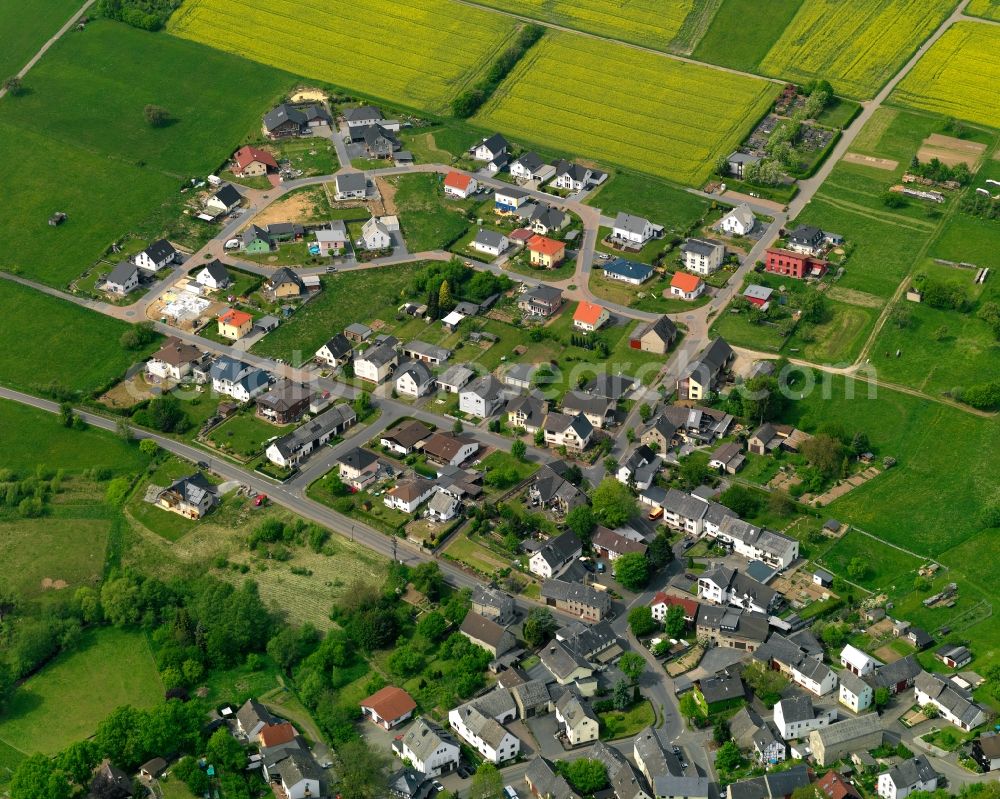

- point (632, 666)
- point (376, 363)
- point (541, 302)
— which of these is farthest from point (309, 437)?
point (632, 666)

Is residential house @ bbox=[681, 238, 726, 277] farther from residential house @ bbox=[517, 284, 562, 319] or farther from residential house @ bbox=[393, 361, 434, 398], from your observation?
residential house @ bbox=[393, 361, 434, 398]

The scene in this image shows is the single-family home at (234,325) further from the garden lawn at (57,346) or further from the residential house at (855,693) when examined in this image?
the residential house at (855,693)

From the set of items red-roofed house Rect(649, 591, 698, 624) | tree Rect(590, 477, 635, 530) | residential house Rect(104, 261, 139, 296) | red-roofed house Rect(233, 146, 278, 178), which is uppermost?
red-roofed house Rect(649, 591, 698, 624)

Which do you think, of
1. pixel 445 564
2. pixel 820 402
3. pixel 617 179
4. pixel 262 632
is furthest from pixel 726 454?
pixel 617 179

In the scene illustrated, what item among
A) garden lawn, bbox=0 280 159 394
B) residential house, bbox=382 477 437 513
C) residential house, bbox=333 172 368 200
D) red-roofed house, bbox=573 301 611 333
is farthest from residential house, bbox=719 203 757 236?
garden lawn, bbox=0 280 159 394

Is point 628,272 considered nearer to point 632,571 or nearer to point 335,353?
point 335,353

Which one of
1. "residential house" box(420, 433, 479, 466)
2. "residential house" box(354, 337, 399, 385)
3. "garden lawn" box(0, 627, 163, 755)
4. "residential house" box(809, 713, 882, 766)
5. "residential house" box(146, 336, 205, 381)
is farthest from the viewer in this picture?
"residential house" box(146, 336, 205, 381)

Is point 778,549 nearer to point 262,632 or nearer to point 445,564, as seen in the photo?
point 445,564
